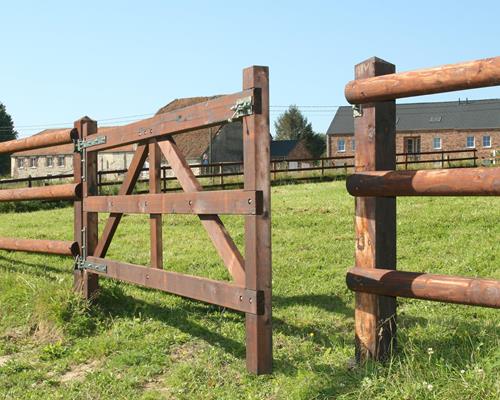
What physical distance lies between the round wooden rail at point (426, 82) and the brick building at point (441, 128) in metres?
55.7

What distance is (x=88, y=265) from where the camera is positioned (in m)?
6.25

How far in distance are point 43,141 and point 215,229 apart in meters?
3.34

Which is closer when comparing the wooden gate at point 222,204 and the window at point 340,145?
the wooden gate at point 222,204

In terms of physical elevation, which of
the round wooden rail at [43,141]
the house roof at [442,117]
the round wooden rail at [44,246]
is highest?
the house roof at [442,117]

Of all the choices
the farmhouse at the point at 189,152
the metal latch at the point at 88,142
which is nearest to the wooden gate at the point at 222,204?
the metal latch at the point at 88,142

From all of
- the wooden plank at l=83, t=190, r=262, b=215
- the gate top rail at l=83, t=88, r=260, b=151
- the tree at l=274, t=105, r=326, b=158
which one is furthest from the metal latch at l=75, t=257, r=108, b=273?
the tree at l=274, t=105, r=326, b=158

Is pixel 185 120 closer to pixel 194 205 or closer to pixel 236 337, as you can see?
pixel 194 205

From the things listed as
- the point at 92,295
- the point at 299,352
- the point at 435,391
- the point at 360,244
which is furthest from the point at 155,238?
the point at 435,391

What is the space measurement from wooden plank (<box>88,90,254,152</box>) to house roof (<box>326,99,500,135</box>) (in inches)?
2165

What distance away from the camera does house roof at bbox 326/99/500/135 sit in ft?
196

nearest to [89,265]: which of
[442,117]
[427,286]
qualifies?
[427,286]

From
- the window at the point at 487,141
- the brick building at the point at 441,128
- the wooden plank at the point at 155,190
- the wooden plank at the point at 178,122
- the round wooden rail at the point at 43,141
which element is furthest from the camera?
the brick building at the point at 441,128

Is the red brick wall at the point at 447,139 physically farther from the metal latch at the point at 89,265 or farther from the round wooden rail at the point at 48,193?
the metal latch at the point at 89,265

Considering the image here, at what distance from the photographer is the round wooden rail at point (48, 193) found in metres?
6.48
